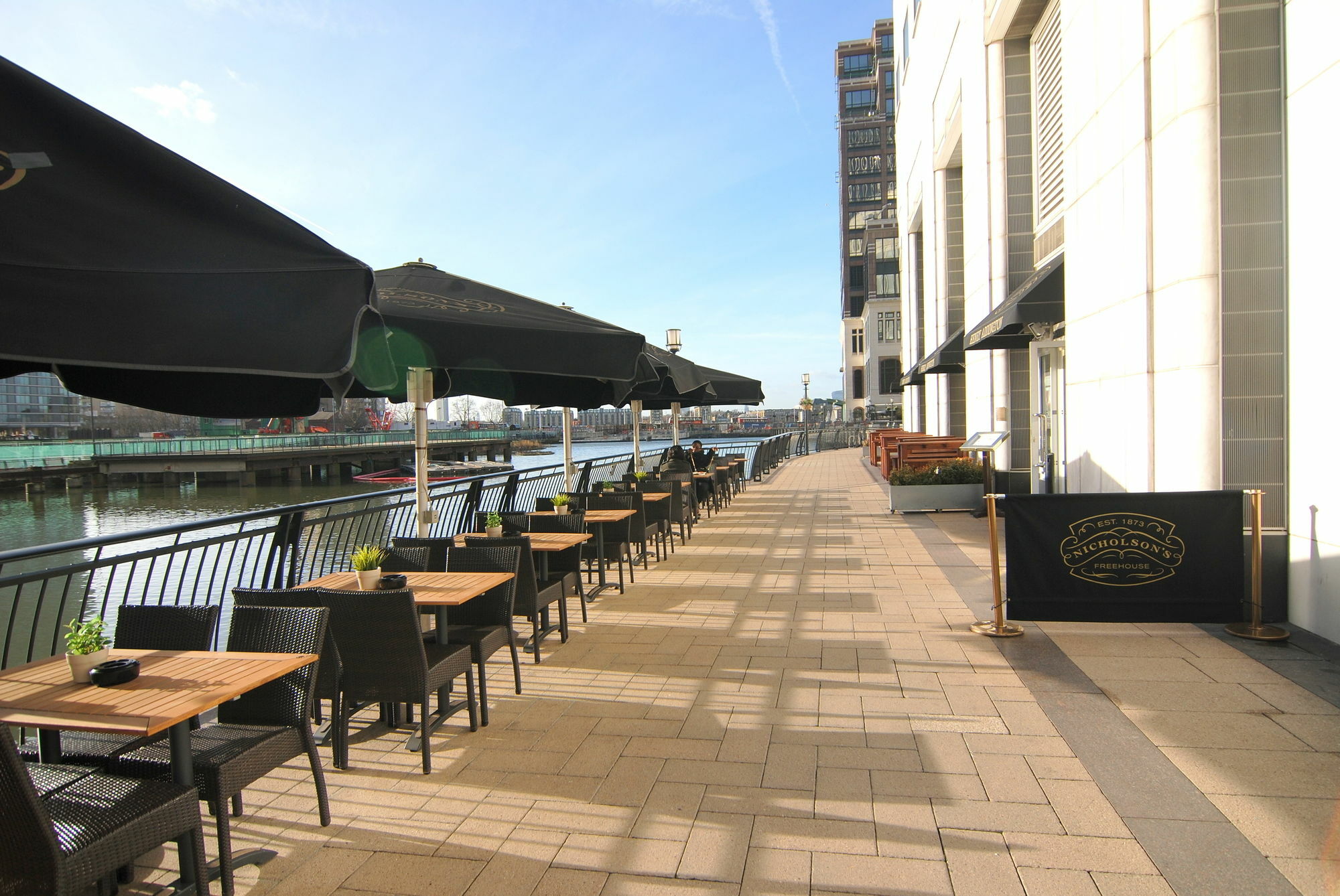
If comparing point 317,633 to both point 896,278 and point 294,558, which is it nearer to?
point 294,558

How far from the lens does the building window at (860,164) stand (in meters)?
72.4

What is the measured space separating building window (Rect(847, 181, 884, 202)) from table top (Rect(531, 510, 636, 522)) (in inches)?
2803

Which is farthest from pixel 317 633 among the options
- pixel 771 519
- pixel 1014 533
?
pixel 771 519

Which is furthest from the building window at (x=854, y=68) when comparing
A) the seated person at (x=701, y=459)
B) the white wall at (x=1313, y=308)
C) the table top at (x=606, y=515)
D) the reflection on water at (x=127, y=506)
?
the table top at (x=606, y=515)

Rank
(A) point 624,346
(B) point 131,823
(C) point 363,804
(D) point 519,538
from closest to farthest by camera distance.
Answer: (B) point 131,823 < (C) point 363,804 < (A) point 624,346 < (D) point 519,538

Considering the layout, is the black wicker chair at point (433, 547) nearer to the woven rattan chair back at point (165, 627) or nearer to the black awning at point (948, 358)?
the woven rattan chair back at point (165, 627)

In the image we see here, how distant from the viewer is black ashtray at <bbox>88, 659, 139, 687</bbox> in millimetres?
2559

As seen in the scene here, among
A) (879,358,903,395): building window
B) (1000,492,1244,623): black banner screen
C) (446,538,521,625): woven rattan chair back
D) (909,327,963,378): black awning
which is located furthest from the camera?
(879,358,903,395): building window

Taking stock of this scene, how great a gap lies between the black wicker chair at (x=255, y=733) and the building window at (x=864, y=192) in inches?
2970

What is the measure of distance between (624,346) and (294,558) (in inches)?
110

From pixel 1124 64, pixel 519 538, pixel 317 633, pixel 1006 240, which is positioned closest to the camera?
pixel 317 633

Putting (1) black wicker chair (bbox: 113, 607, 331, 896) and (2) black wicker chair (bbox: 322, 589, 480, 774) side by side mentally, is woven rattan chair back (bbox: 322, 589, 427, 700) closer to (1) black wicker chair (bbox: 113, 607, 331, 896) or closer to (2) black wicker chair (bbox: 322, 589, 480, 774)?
(2) black wicker chair (bbox: 322, 589, 480, 774)

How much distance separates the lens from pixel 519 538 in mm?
4883

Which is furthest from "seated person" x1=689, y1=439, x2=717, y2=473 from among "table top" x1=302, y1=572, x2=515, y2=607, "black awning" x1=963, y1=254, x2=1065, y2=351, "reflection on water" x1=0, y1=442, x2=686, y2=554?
"table top" x1=302, y1=572, x2=515, y2=607
